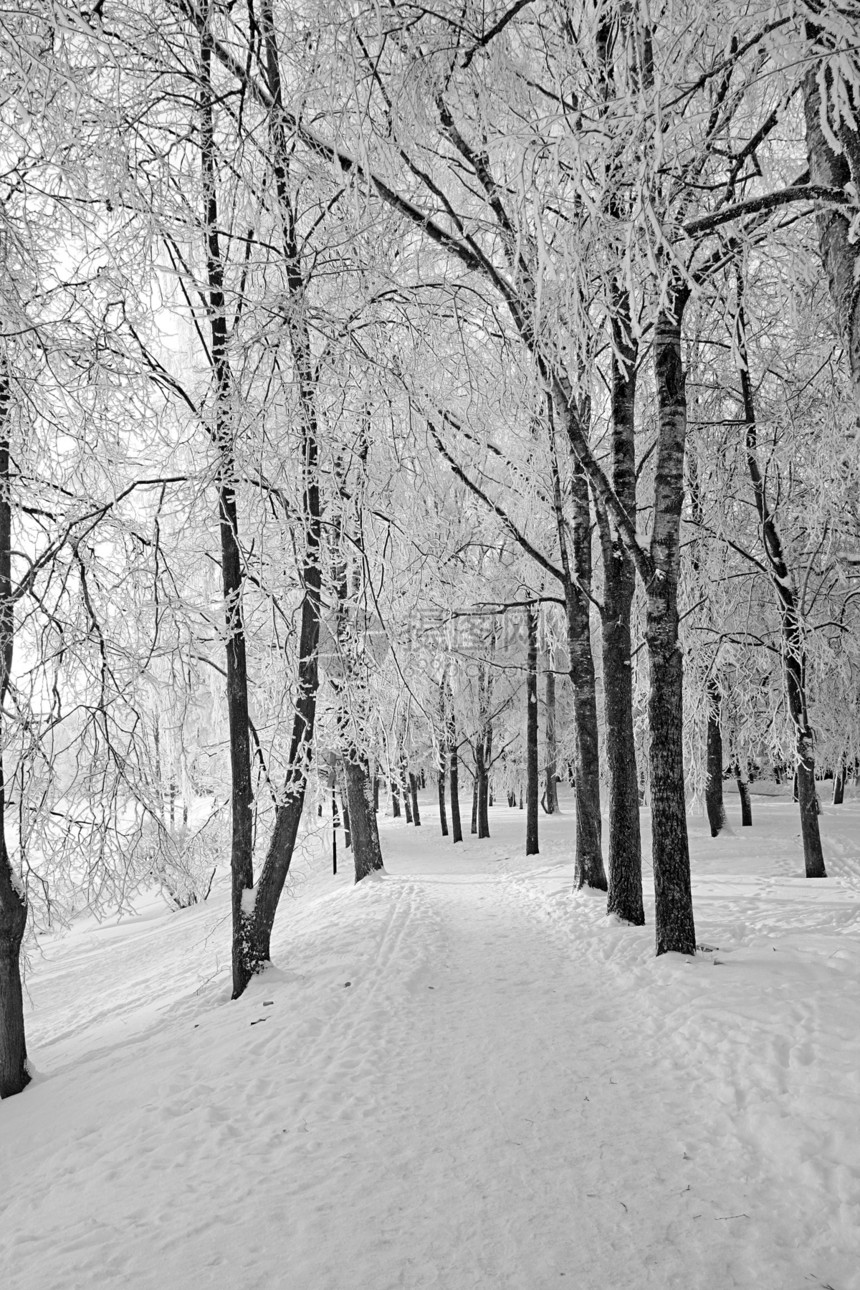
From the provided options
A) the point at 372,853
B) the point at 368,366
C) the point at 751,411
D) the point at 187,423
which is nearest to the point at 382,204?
the point at 368,366

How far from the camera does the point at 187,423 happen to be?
21.2 ft

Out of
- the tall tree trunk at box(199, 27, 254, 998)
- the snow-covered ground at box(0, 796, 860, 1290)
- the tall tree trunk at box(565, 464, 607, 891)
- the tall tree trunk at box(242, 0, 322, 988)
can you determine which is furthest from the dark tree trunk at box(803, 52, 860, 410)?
the tall tree trunk at box(565, 464, 607, 891)

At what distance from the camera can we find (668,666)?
5566 millimetres

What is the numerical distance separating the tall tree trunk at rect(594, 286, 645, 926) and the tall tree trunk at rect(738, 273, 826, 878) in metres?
2.47

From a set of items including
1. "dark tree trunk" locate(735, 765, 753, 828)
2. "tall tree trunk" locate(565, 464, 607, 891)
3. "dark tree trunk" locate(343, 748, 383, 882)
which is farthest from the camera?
"dark tree trunk" locate(735, 765, 753, 828)

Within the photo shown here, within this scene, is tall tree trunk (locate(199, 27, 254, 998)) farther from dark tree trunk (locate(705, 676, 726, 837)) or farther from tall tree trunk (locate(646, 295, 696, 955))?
dark tree trunk (locate(705, 676, 726, 837))

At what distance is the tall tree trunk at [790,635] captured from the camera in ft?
29.5

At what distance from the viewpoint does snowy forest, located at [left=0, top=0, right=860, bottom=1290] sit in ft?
8.92

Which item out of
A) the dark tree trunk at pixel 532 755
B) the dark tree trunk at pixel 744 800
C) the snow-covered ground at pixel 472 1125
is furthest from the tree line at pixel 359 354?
the dark tree trunk at pixel 744 800

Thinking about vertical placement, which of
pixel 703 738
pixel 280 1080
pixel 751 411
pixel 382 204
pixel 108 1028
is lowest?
pixel 108 1028

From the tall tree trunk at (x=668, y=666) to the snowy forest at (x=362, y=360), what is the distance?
3cm

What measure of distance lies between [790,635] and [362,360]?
25.9ft

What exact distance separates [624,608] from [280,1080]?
5.31 metres

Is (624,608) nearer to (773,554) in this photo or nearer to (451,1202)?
(773,554)
